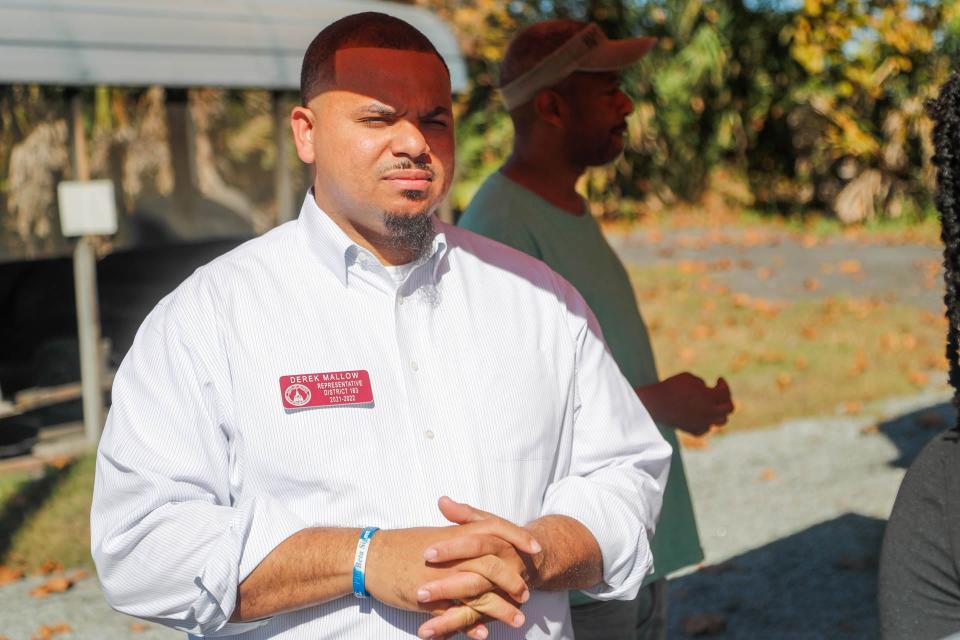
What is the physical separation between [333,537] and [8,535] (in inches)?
188

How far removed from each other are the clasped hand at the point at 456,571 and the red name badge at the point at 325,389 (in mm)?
247

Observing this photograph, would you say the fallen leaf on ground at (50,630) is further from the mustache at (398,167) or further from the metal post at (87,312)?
the mustache at (398,167)

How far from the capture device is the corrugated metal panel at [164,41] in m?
7.14

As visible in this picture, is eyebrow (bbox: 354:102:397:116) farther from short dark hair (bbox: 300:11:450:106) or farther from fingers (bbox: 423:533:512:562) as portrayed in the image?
fingers (bbox: 423:533:512:562)

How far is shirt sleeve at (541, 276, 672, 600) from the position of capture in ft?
6.95

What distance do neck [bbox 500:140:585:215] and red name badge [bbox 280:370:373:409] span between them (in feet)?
4.77

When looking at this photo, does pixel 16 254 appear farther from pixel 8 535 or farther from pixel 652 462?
pixel 652 462

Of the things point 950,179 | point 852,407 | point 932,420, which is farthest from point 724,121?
point 950,179

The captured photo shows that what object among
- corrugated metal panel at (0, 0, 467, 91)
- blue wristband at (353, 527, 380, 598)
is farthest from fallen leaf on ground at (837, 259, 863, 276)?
blue wristband at (353, 527, 380, 598)

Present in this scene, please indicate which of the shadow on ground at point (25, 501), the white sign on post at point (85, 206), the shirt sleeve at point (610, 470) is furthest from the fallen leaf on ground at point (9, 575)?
the shirt sleeve at point (610, 470)

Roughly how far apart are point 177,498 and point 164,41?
6.62 metres

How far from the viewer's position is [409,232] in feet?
6.97

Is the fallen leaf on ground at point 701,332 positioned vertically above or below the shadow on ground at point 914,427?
above

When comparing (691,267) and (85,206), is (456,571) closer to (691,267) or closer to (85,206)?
(85,206)
